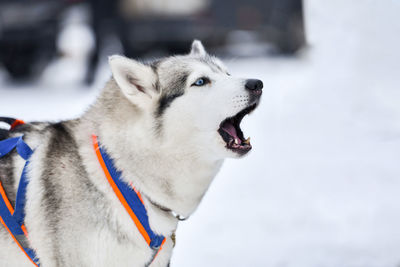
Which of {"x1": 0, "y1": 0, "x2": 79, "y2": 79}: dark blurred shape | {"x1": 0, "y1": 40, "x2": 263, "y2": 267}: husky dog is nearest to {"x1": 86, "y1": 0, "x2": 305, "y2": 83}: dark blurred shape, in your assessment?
{"x1": 0, "y1": 0, "x2": 79, "y2": 79}: dark blurred shape

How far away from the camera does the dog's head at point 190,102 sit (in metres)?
1.96

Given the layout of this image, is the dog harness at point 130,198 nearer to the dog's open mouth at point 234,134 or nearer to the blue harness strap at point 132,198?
the blue harness strap at point 132,198

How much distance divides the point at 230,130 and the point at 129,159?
487 millimetres

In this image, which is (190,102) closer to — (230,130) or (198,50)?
(230,130)

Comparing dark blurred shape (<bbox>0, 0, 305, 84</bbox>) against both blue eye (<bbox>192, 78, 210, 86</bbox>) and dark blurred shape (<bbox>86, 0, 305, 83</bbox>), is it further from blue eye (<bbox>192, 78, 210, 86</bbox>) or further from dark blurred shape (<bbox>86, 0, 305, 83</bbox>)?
blue eye (<bbox>192, 78, 210, 86</bbox>)

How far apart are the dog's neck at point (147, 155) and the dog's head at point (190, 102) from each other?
0.03 metres

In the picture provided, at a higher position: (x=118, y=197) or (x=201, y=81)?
(x=201, y=81)

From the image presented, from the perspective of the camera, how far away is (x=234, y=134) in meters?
2.10

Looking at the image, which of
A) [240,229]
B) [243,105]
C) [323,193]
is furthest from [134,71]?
[323,193]

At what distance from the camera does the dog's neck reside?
75.9 inches

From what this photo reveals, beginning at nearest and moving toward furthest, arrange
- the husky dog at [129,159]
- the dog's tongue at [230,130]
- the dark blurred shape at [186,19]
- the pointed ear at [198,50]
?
the husky dog at [129,159]
the dog's tongue at [230,130]
the pointed ear at [198,50]
the dark blurred shape at [186,19]

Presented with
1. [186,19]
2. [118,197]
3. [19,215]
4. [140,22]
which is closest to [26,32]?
[140,22]

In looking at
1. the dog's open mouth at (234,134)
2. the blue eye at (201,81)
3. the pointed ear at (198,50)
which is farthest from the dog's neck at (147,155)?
the pointed ear at (198,50)

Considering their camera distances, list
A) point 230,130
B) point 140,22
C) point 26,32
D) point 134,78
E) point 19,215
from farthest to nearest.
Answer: point 140,22, point 26,32, point 230,130, point 134,78, point 19,215
